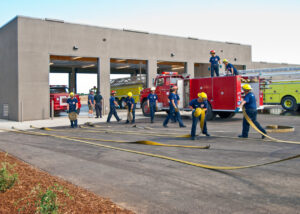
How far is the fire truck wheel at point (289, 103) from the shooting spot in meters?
21.5

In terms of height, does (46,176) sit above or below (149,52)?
below

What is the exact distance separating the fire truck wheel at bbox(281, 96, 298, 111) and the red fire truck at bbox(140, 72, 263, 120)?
4957 millimetres

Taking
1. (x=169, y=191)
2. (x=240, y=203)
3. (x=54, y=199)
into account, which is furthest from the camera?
(x=169, y=191)

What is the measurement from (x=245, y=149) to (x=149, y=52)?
61.6 ft

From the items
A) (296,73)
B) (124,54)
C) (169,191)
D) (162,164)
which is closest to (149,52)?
(124,54)

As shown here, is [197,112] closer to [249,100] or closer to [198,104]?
[198,104]

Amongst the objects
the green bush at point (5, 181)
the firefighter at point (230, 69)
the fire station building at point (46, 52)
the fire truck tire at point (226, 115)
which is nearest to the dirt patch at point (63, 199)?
the green bush at point (5, 181)

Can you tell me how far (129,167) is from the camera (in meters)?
6.75

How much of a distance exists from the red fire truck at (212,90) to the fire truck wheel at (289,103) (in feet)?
16.3

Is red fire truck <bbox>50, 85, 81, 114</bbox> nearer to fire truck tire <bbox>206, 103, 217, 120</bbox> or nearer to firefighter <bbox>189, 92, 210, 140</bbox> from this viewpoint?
fire truck tire <bbox>206, 103, 217, 120</bbox>

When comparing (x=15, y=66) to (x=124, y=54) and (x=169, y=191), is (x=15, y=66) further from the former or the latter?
(x=169, y=191)

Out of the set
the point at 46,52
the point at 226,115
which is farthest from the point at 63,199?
the point at 46,52

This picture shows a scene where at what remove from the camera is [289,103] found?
71.6ft

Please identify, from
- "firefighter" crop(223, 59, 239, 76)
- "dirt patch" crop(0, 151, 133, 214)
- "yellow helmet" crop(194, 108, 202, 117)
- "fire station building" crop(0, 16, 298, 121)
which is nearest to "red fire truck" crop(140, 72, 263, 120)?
"firefighter" crop(223, 59, 239, 76)
